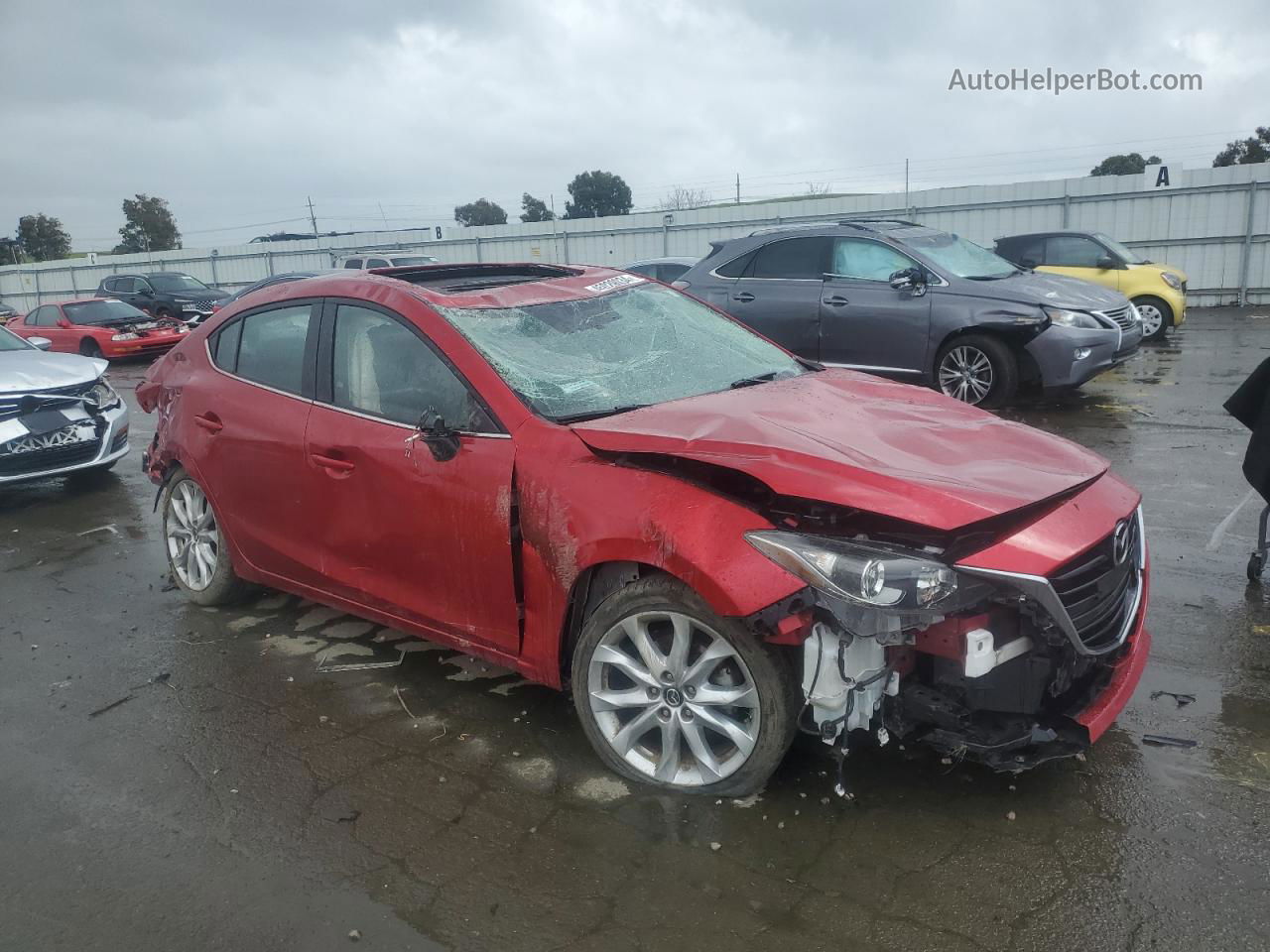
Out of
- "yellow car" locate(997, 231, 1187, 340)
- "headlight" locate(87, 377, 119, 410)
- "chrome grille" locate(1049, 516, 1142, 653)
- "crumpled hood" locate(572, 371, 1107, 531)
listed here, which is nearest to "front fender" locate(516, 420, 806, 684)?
"crumpled hood" locate(572, 371, 1107, 531)

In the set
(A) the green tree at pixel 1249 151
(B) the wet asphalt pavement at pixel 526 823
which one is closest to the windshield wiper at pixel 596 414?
(B) the wet asphalt pavement at pixel 526 823

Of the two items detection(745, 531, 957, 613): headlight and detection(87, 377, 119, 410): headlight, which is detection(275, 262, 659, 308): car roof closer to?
detection(745, 531, 957, 613): headlight

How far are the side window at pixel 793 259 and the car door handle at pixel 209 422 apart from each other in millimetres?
6247

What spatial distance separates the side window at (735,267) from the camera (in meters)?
9.86

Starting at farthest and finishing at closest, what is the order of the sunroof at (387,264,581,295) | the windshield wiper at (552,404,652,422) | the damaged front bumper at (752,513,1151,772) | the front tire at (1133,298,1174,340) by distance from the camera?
the front tire at (1133,298,1174,340)
the sunroof at (387,264,581,295)
the windshield wiper at (552,404,652,422)
the damaged front bumper at (752,513,1151,772)

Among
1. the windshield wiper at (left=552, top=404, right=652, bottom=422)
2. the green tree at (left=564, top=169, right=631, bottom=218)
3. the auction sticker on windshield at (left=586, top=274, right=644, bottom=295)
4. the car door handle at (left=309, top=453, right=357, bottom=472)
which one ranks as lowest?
the car door handle at (left=309, top=453, right=357, bottom=472)

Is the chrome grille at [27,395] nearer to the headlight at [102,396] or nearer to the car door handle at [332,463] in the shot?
the headlight at [102,396]

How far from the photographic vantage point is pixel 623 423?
11.0ft

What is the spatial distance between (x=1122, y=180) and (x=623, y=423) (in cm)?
1872

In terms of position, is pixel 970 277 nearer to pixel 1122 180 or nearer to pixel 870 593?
pixel 870 593

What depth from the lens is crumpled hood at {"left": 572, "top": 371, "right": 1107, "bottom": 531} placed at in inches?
110

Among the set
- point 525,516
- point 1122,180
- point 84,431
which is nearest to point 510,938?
point 525,516

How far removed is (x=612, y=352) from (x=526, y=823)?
5.99 feet

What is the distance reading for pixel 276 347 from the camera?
448cm
